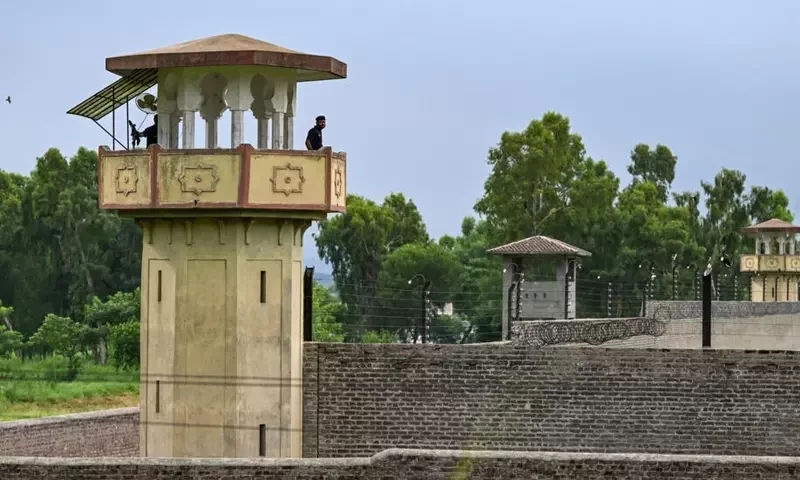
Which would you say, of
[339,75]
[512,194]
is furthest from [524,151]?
[339,75]

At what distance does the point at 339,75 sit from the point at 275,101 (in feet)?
2.74

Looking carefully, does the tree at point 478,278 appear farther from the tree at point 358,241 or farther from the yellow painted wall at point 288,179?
the yellow painted wall at point 288,179

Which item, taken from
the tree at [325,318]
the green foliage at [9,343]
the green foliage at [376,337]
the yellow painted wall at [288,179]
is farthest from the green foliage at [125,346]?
the yellow painted wall at [288,179]

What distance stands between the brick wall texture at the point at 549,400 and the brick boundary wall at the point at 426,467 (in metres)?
3.56

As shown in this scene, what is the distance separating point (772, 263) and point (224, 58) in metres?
52.9

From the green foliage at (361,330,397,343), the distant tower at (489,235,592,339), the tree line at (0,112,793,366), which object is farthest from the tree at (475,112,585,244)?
the distant tower at (489,235,592,339)

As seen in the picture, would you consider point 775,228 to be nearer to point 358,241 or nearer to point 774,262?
point 774,262

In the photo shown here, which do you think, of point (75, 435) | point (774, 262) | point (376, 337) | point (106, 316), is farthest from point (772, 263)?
point (75, 435)

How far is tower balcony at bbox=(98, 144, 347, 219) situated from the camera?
65.6 ft

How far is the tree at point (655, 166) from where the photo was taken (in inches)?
3875

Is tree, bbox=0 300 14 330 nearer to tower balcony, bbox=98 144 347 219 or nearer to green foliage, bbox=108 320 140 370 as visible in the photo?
green foliage, bbox=108 320 140 370

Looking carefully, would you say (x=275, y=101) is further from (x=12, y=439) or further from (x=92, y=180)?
(x=92, y=180)

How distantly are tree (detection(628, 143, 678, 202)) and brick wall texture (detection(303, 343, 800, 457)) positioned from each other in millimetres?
78226

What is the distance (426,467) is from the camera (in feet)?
55.0
